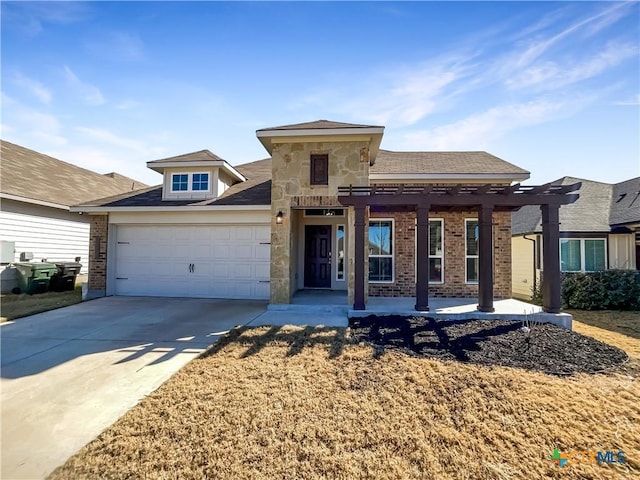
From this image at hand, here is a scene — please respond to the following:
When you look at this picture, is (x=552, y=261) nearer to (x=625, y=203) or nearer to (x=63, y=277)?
(x=625, y=203)

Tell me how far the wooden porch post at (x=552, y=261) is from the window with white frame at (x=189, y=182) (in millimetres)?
9648

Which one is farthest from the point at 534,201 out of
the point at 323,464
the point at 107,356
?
the point at 107,356

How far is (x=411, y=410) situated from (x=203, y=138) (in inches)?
489

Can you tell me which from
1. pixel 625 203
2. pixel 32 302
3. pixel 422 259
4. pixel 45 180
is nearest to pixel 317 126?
pixel 422 259

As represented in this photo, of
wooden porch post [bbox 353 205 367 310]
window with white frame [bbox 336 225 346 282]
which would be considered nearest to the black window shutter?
wooden porch post [bbox 353 205 367 310]

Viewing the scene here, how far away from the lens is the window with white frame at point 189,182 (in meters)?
10.3

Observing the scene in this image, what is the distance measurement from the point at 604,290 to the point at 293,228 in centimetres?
975

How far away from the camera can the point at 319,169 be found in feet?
27.3

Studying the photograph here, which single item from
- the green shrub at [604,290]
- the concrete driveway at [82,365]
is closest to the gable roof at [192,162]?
the concrete driveway at [82,365]

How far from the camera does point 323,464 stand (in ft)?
8.49

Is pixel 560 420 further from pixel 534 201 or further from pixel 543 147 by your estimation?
pixel 543 147

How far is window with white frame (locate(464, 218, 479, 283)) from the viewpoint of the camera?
957 centimetres

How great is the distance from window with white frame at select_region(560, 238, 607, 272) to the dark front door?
9303 mm

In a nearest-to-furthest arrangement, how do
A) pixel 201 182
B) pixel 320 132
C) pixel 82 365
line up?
pixel 82 365 → pixel 320 132 → pixel 201 182
